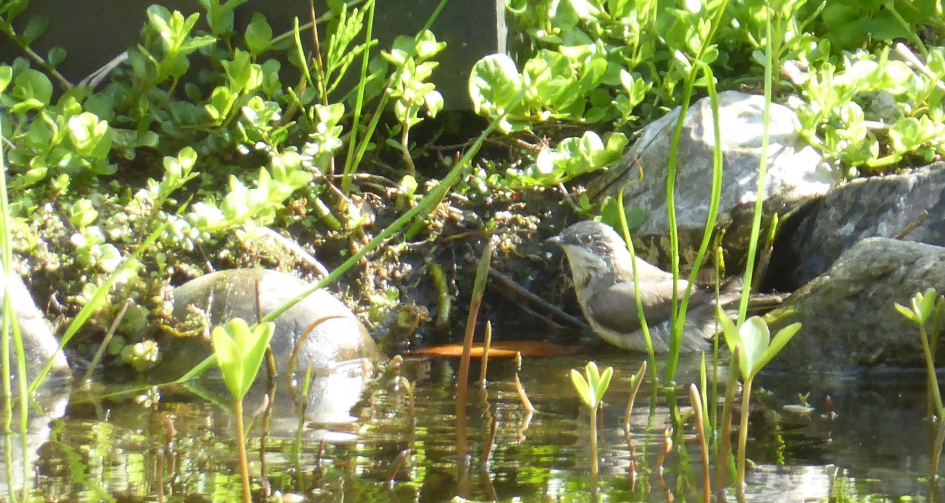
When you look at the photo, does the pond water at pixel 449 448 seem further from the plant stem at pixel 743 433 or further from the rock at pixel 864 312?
the rock at pixel 864 312

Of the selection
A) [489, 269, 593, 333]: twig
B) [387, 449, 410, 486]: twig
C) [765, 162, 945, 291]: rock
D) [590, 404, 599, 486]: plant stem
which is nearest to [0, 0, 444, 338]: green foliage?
[489, 269, 593, 333]: twig

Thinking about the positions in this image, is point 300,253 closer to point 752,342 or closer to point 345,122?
point 345,122

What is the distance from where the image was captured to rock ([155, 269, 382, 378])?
4.24m

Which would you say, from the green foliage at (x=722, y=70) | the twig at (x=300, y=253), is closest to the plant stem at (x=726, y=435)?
the green foliage at (x=722, y=70)

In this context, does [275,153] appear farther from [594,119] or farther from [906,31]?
[906,31]

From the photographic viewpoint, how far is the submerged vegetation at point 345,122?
4.35 m

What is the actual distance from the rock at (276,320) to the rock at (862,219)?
94.8 inches

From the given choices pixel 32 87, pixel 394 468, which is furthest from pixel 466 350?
pixel 32 87

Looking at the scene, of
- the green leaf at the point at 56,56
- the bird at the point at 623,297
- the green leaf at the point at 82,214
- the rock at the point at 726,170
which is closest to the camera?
the green leaf at the point at 82,214

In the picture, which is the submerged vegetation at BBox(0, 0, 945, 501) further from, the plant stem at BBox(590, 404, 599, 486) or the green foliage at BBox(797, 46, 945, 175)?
the plant stem at BBox(590, 404, 599, 486)

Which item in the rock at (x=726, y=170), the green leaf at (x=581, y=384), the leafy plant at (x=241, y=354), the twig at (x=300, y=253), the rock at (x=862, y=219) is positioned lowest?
the green leaf at (x=581, y=384)

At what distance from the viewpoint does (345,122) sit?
216 inches

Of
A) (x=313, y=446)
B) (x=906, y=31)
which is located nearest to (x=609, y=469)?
(x=313, y=446)

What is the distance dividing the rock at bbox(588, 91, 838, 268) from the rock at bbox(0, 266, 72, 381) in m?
2.82
